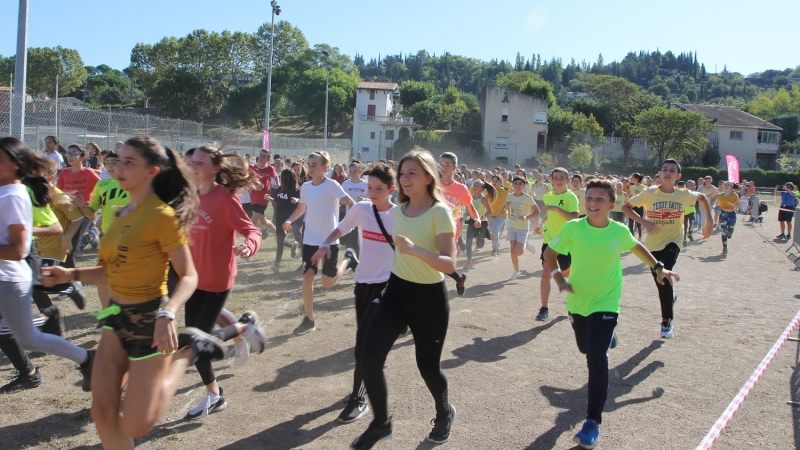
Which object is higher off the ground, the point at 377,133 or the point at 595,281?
the point at 377,133

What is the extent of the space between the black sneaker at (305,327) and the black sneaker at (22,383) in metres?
2.68

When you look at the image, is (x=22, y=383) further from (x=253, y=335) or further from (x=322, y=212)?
(x=322, y=212)

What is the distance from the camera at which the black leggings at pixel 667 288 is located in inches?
290

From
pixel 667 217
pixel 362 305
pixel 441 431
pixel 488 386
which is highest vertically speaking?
pixel 667 217

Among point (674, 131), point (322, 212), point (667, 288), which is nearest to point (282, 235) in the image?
point (322, 212)

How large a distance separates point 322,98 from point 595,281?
8183cm

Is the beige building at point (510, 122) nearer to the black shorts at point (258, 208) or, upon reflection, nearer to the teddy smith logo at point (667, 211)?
the black shorts at point (258, 208)

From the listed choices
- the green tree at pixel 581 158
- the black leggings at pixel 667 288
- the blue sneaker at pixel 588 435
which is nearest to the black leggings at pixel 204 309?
the blue sneaker at pixel 588 435

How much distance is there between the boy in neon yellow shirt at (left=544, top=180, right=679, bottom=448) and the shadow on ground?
0.95 ft

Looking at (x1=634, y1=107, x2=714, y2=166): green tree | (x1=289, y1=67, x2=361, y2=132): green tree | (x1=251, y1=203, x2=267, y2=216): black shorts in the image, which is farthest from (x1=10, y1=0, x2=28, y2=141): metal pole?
(x1=289, y1=67, x2=361, y2=132): green tree

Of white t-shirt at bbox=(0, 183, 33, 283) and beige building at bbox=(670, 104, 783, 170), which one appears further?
beige building at bbox=(670, 104, 783, 170)

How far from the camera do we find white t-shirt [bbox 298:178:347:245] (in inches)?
295

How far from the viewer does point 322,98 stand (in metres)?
83.7

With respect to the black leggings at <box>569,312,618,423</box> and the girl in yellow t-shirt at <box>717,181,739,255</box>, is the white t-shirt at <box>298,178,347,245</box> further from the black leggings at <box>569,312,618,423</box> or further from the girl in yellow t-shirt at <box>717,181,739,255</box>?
the girl in yellow t-shirt at <box>717,181,739,255</box>
